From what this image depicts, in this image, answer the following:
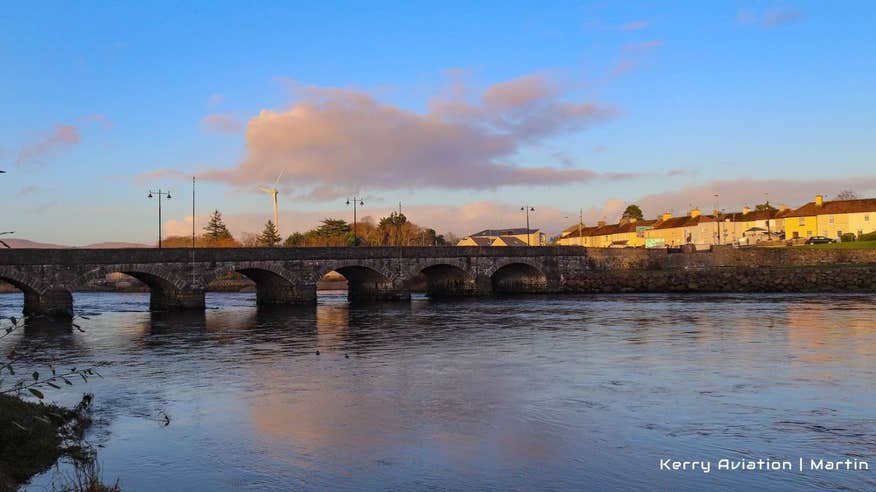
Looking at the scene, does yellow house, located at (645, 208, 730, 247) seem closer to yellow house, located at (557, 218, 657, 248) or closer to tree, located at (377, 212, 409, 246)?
yellow house, located at (557, 218, 657, 248)

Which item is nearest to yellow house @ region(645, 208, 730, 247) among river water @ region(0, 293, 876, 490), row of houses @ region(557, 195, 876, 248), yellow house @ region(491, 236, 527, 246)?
row of houses @ region(557, 195, 876, 248)

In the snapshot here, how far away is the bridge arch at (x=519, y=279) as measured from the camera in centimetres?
8081

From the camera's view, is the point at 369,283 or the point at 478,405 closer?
the point at 478,405

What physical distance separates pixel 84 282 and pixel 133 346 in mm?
19256

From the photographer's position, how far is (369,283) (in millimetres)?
73125

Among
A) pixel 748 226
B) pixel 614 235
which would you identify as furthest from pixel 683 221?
pixel 614 235

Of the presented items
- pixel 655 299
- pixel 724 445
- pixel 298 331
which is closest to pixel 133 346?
pixel 298 331

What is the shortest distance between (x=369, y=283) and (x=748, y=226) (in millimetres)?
94646

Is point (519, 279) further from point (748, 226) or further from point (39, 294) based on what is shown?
point (748, 226)

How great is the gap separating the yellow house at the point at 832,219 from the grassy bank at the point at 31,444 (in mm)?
118526

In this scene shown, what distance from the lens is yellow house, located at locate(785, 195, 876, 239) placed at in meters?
116

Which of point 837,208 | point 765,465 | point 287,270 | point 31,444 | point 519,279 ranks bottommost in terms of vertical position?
point 765,465

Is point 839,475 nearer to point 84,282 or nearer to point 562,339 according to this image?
point 562,339

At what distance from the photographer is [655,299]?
65750 millimetres
